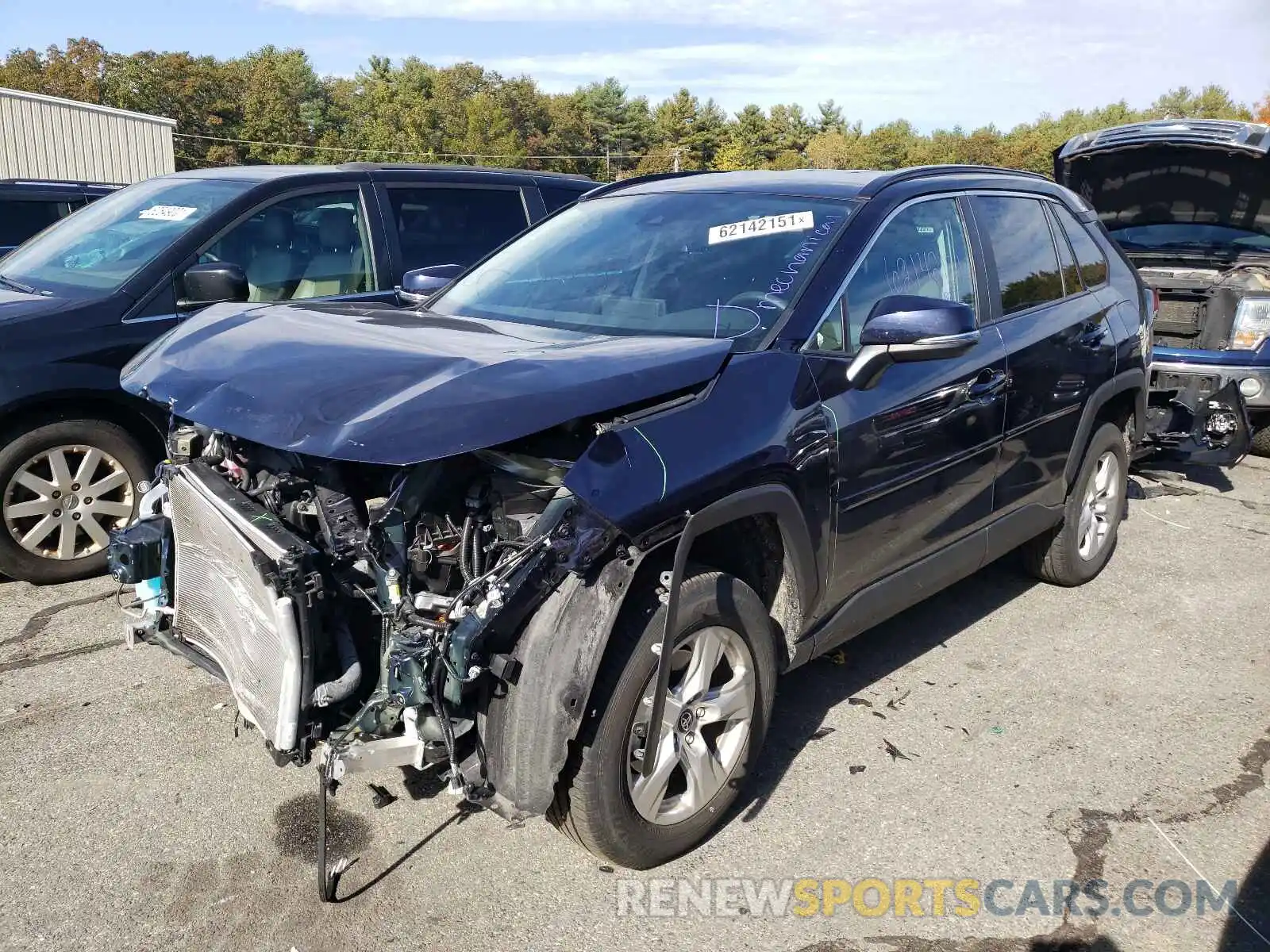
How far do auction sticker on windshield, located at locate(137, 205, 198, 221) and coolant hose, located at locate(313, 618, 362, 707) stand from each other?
3.54m

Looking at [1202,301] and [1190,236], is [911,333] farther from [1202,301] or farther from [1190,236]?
[1190,236]

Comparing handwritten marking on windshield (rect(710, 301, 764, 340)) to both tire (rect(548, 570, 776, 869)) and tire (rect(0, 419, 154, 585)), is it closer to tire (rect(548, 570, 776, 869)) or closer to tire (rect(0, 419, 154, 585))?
tire (rect(548, 570, 776, 869))

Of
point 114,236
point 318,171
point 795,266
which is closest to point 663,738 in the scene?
point 795,266

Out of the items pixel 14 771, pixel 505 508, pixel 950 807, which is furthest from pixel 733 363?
pixel 14 771

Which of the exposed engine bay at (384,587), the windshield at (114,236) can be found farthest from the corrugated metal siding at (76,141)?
the exposed engine bay at (384,587)

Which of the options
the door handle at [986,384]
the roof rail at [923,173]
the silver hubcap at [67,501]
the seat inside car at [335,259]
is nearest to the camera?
the roof rail at [923,173]

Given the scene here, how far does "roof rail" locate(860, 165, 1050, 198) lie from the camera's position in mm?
3705

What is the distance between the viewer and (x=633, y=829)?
278 cm

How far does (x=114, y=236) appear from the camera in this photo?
5.46 meters

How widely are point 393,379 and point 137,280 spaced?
10.1ft

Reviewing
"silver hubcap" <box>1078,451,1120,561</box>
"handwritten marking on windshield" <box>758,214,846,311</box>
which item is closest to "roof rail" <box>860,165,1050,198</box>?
"handwritten marking on windshield" <box>758,214,846,311</box>

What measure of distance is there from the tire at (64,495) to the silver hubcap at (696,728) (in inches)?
128

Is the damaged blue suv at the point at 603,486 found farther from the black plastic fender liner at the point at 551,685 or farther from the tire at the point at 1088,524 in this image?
the tire at the point at 1088,524

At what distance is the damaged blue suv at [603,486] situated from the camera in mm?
2504
